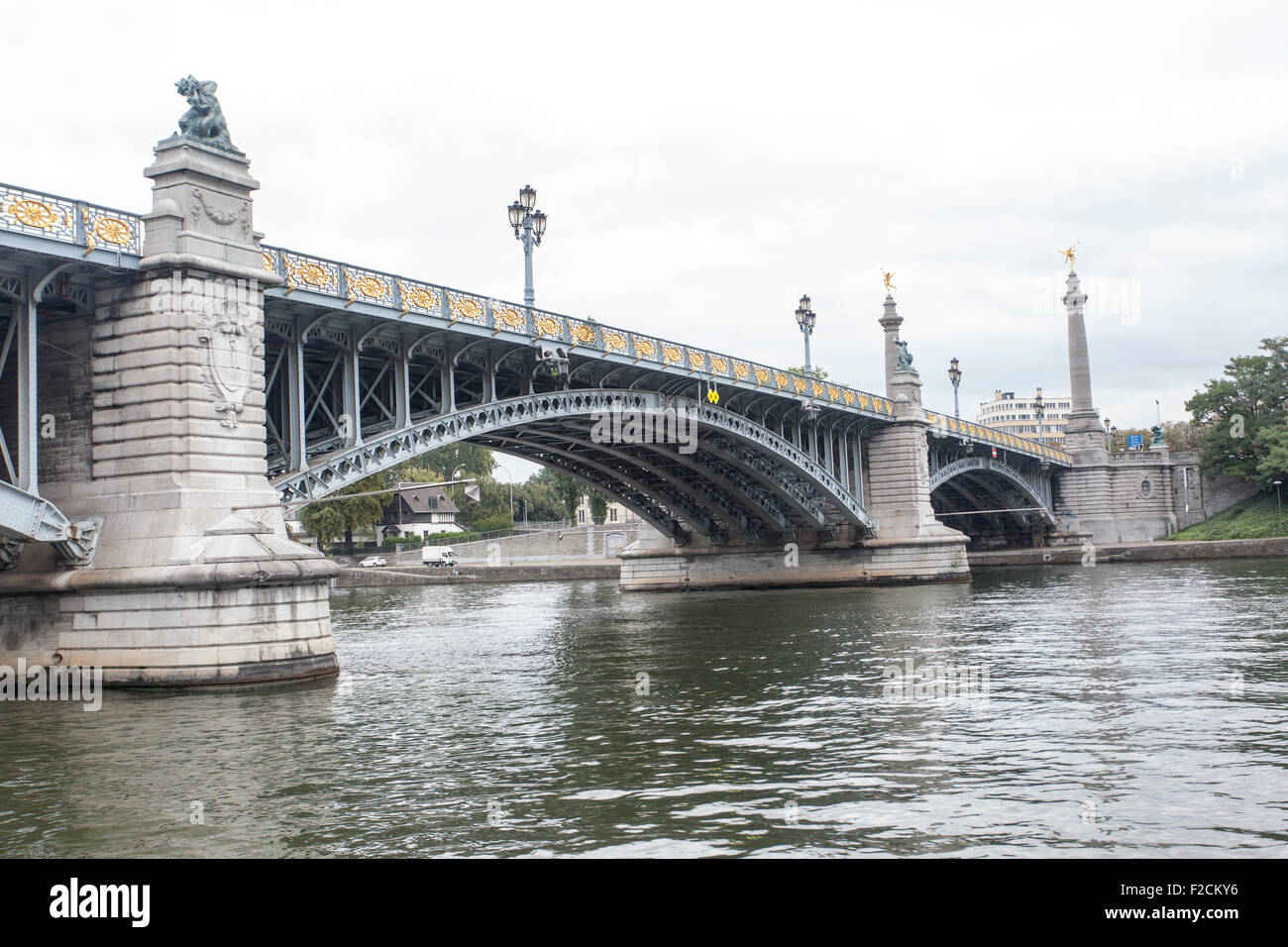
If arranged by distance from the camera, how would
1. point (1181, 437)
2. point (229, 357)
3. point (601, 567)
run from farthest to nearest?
point (1181, 437) → point (601, 567) → point (229, 357)

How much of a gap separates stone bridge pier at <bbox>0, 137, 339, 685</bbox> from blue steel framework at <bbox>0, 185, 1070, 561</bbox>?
88 cm

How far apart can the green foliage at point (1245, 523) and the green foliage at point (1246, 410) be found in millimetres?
2098

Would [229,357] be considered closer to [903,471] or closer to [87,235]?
[87,235]

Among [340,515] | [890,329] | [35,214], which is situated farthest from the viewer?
[340,515]

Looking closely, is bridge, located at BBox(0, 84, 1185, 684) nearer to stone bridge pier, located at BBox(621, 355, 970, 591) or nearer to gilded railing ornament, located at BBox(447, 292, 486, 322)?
gilded railing ornament, located at BBox(447, 292, 486, 322)

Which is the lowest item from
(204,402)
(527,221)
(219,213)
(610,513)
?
(204,402)

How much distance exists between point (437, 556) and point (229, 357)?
65171 millimetres

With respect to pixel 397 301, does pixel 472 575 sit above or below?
below

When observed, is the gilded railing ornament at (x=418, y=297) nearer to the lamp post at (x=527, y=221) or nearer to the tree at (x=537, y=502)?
the lamp post at (x=527, y=221)

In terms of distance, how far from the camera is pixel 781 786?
12641mm

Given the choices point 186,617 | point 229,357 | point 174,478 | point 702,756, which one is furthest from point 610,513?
point 702,756

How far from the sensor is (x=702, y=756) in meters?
14.5

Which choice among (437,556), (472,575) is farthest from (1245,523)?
(437,556)

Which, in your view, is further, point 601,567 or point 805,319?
point 601,567
